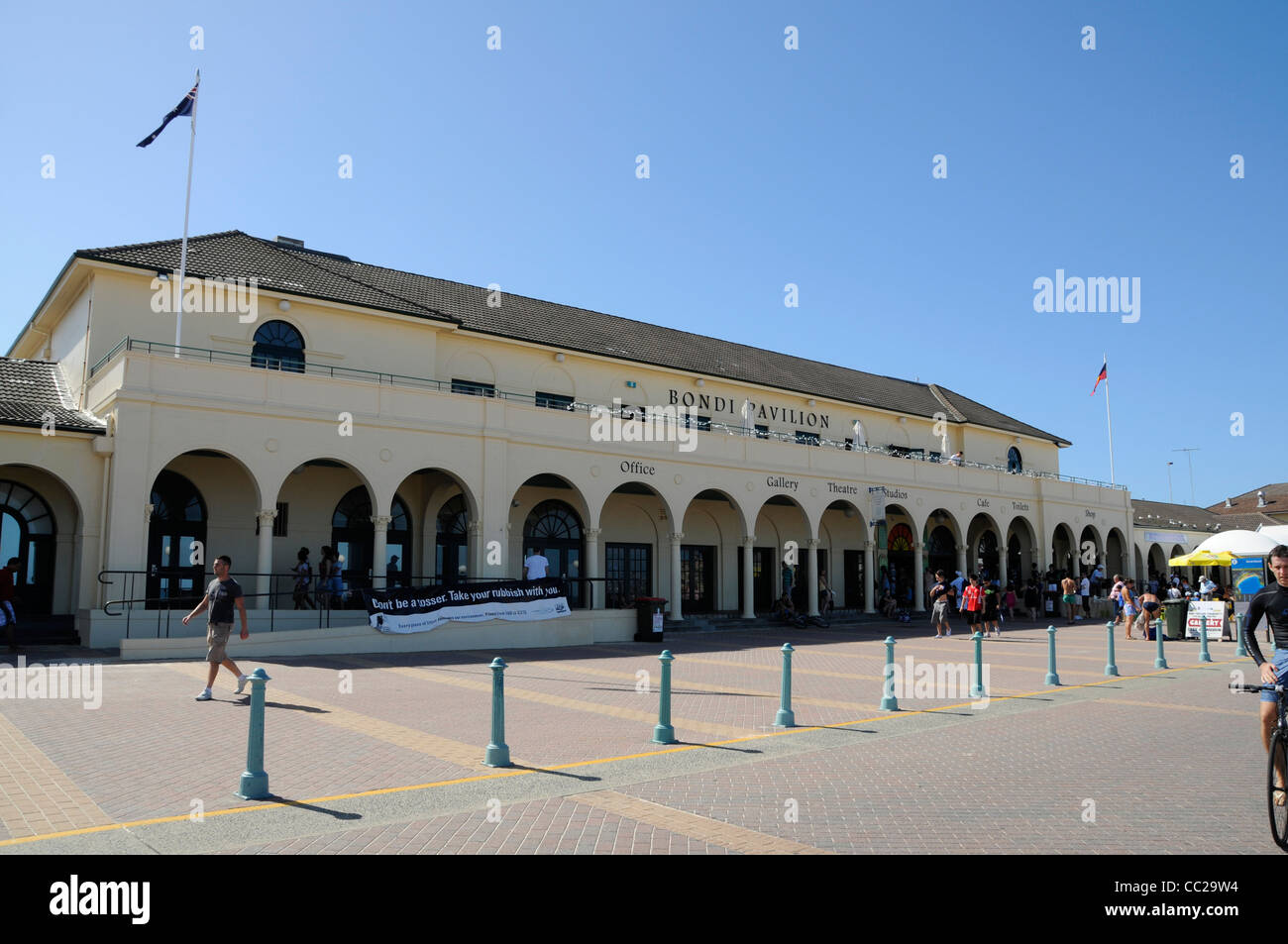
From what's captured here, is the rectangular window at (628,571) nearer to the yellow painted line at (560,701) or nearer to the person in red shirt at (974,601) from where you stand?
the person in red shirt at (974,601)

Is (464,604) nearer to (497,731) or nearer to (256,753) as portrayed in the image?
(497,731)

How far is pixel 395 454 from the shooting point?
22344 millimetres

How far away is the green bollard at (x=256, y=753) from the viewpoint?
7.19 meters

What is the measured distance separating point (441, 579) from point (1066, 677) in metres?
16.1

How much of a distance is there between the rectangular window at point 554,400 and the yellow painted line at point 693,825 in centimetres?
2205

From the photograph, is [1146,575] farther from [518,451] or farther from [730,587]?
[518,451]

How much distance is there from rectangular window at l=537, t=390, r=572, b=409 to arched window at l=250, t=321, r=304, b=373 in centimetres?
752

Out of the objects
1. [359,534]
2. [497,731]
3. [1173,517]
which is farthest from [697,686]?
[1173,517]

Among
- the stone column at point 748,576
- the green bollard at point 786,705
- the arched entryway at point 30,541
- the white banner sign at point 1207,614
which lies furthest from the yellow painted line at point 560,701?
the white banner sign at point 1207,614

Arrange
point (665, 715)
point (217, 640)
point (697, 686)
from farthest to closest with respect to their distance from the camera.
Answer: point (697, 686), point (217, 640), point (665, 715)

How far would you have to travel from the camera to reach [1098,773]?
8.33 meters

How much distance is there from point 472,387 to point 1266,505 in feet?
257

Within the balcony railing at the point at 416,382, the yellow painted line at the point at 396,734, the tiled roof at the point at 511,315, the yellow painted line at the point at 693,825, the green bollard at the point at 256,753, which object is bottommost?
the yellow painted line at the point at 396,734
